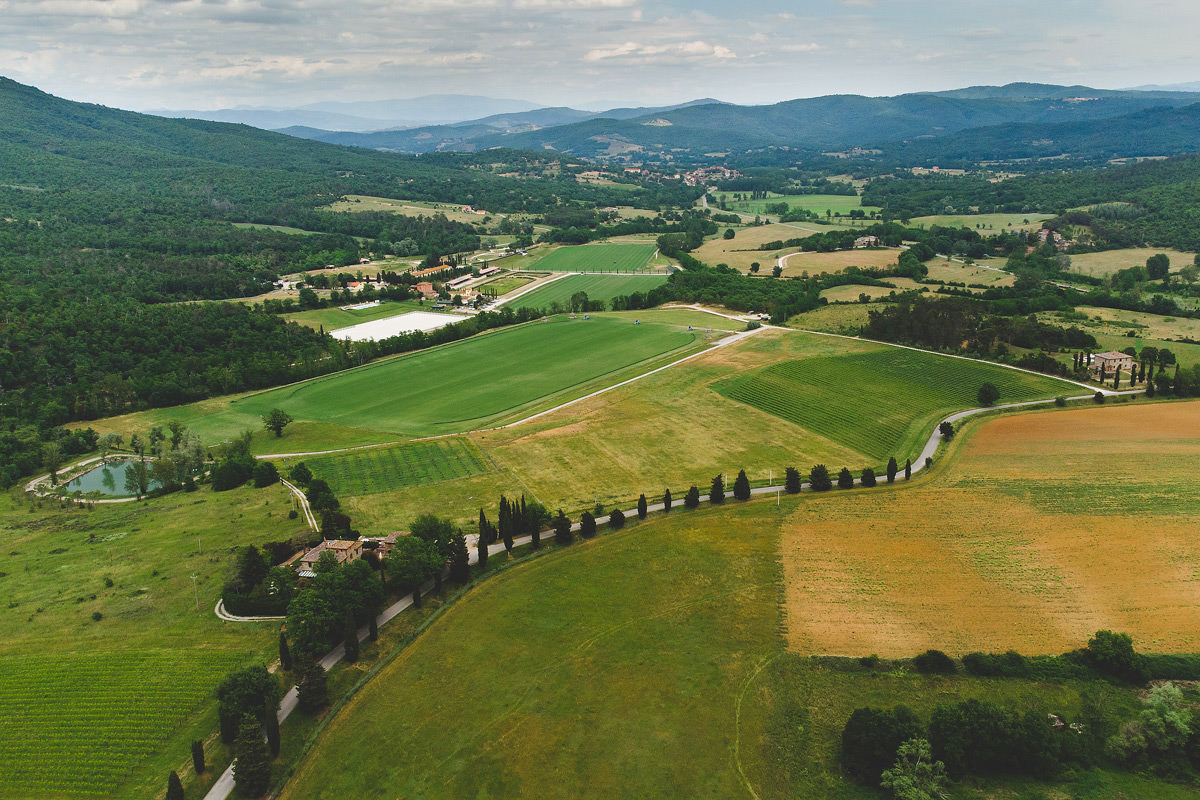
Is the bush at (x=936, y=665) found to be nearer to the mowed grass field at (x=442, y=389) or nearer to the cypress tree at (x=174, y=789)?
the cypress tree at (x=174, y=789)

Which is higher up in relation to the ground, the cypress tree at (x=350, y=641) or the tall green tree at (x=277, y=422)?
the tall green tree at (x=277, y=422)

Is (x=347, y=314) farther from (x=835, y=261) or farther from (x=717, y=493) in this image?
(x=835, y=261)

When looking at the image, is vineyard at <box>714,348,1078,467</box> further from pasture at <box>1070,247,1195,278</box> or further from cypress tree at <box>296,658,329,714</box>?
pasture at <box>1070,247,1195,278</box>

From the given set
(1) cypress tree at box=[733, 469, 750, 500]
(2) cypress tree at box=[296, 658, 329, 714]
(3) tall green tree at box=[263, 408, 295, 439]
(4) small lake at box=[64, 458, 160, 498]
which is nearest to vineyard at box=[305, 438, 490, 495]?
(3) tall green tree at box=[263, 408, 295, 439]

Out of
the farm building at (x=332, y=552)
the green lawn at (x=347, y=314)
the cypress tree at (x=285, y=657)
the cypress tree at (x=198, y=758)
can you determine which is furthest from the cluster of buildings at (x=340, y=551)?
the green lawn at (x=347, y=314)

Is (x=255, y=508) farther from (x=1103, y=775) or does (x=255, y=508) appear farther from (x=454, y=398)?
(x=1103, y=775)

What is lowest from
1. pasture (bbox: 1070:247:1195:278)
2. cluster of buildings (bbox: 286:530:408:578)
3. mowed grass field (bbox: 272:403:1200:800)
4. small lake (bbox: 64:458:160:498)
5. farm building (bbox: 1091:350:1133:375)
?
small lake (bbox: 64:458:160:498)
